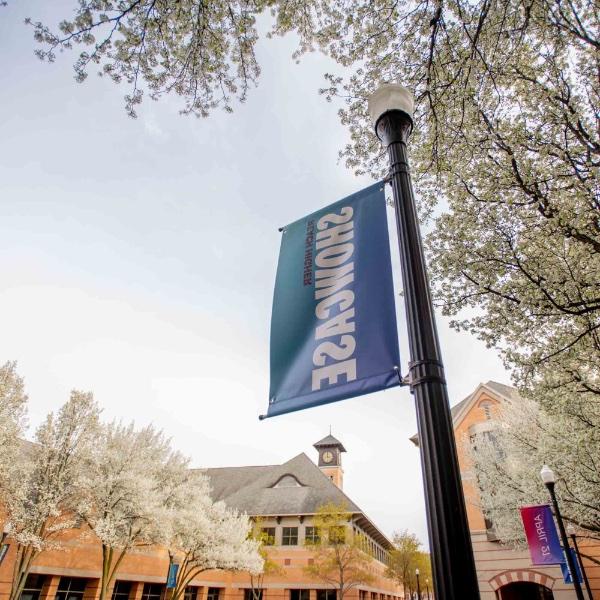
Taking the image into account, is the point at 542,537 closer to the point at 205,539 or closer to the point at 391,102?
the point at 391,102

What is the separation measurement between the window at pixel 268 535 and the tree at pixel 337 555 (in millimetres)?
4662

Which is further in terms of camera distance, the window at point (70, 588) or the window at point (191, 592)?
the window at point (191, 592)

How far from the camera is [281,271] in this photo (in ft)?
14.8

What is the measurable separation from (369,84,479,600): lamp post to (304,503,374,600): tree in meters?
33.7

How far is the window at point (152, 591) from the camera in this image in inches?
1084

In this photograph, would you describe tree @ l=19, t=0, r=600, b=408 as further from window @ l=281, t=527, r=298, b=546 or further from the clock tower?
A: the clock tower

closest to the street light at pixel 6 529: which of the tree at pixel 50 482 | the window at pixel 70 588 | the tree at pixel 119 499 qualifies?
the tree at pixel 50 482

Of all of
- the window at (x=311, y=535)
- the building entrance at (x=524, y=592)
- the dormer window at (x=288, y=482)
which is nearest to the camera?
the building entrance at (x=524, y=592)

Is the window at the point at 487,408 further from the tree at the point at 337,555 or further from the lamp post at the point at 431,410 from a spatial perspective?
the lamp post at the point at 431,410

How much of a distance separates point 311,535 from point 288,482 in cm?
663

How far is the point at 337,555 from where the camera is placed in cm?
3062

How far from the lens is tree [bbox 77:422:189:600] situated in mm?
19641

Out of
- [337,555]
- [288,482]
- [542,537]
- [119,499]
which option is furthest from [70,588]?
[542,537]

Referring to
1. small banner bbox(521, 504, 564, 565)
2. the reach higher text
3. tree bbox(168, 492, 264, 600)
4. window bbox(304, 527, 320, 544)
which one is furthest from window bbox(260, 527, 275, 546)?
the reach higher text
